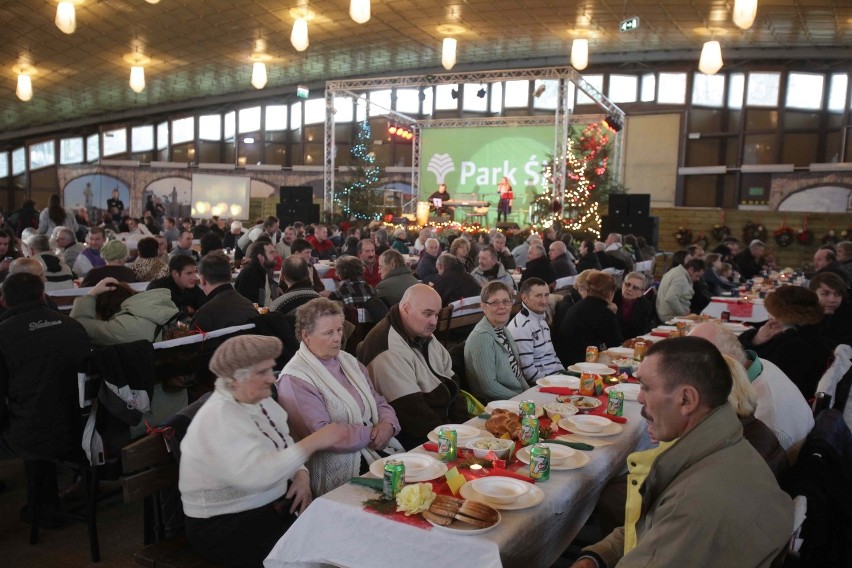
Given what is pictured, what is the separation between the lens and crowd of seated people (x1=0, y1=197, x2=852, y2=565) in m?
2.39

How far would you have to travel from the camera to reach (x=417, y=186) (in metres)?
19.3

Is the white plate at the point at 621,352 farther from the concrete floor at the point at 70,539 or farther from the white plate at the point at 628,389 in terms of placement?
the concrete floor at the point at 70,539

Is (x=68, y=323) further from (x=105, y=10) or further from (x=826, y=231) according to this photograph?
(x=826, y=231)

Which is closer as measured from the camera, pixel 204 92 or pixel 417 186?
pixel 417 186

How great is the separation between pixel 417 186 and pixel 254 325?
1547 centimetres

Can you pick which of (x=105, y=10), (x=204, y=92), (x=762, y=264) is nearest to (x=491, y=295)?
(x=762, y=264)

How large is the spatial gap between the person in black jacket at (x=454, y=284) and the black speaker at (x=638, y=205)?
8698 mm

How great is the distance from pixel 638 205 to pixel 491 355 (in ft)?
38.1

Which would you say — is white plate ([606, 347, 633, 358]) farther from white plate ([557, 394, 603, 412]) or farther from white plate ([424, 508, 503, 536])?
white plate ([424, 508, 503, 536])

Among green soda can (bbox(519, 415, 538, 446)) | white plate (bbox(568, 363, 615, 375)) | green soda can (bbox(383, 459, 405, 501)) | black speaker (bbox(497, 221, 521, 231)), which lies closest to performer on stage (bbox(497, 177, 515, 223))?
black speaker (bbox(497, 221, 521, 231))

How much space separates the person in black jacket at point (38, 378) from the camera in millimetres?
3291

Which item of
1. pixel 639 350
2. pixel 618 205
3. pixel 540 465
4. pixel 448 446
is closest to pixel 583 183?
pixel 618 205

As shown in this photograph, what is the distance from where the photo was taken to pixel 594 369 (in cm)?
411

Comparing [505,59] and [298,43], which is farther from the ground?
[505,59]
